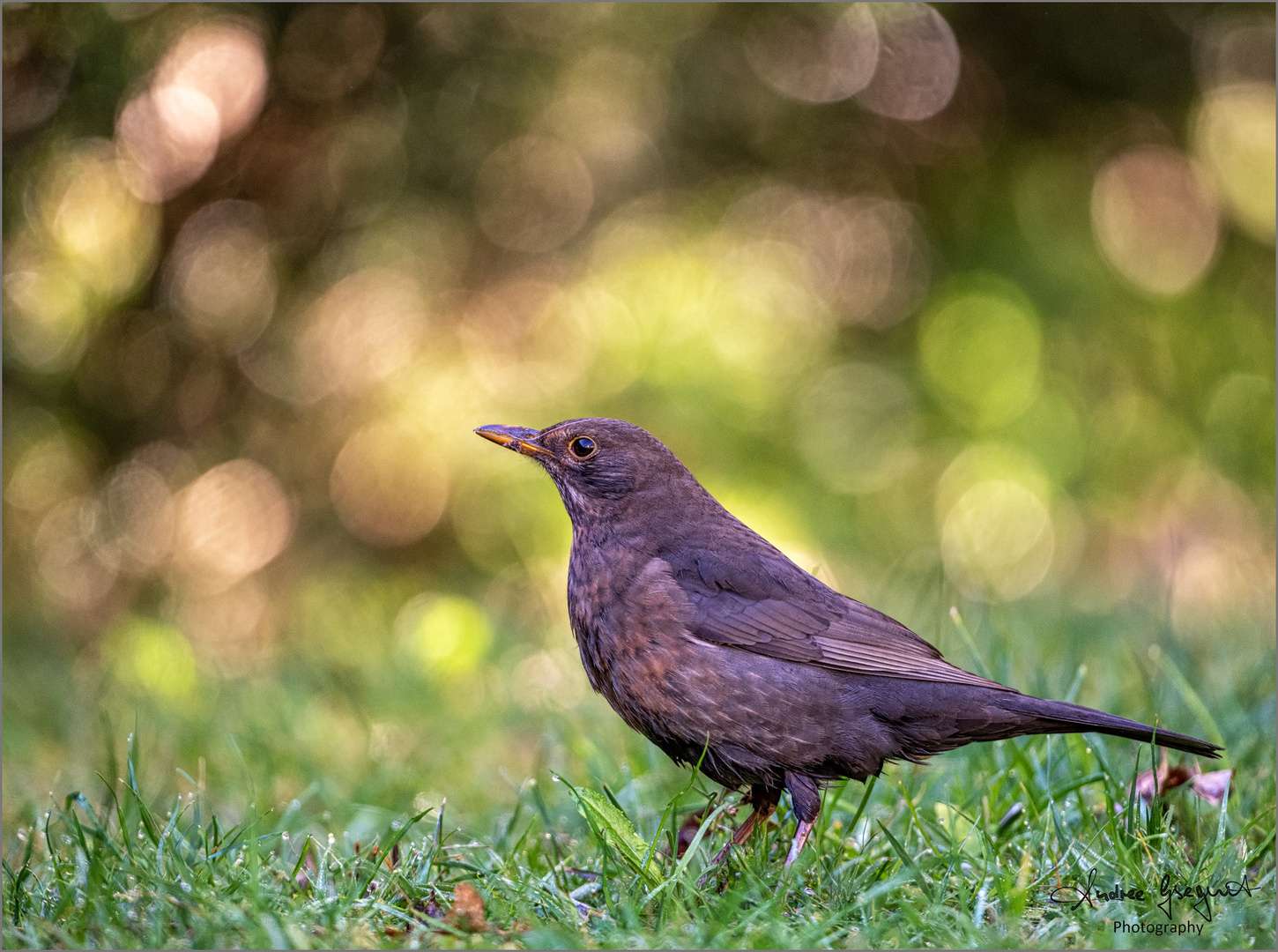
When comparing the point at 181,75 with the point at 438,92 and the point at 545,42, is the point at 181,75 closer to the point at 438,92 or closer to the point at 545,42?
the point at 438,92

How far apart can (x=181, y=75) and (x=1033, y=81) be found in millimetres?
5202

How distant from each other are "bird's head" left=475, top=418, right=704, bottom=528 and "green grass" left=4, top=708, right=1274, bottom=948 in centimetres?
95

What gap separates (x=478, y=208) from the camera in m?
7.01

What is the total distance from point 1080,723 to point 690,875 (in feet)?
3.78

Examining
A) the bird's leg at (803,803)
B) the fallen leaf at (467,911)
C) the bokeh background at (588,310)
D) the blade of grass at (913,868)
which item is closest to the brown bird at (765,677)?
the bird's leg at (803,803)

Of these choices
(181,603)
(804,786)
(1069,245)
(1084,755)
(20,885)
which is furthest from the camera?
(1069,245)

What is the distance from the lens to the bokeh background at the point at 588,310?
19.9ft

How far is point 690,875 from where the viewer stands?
118 inches

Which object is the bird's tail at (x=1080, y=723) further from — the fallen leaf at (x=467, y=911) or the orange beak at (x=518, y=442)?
the orange beak at (x=518, y=442)

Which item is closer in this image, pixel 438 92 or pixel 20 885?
pixel 20 885

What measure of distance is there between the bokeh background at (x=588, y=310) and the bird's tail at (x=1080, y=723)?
2.29m

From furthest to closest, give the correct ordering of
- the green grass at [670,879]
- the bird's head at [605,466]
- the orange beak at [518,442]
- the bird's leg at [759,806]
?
the orange beak at [518,442] < the bird's head at [605,466] < the bird's leg at [759,806] < the green grass at [670,879]

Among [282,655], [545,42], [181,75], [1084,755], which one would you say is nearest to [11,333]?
[181,75]

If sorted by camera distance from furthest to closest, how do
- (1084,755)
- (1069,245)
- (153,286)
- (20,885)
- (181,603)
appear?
1. (1069,245)
2. (181,603)
3. (153,286)
4. (1084,755)
5. (20,885)
